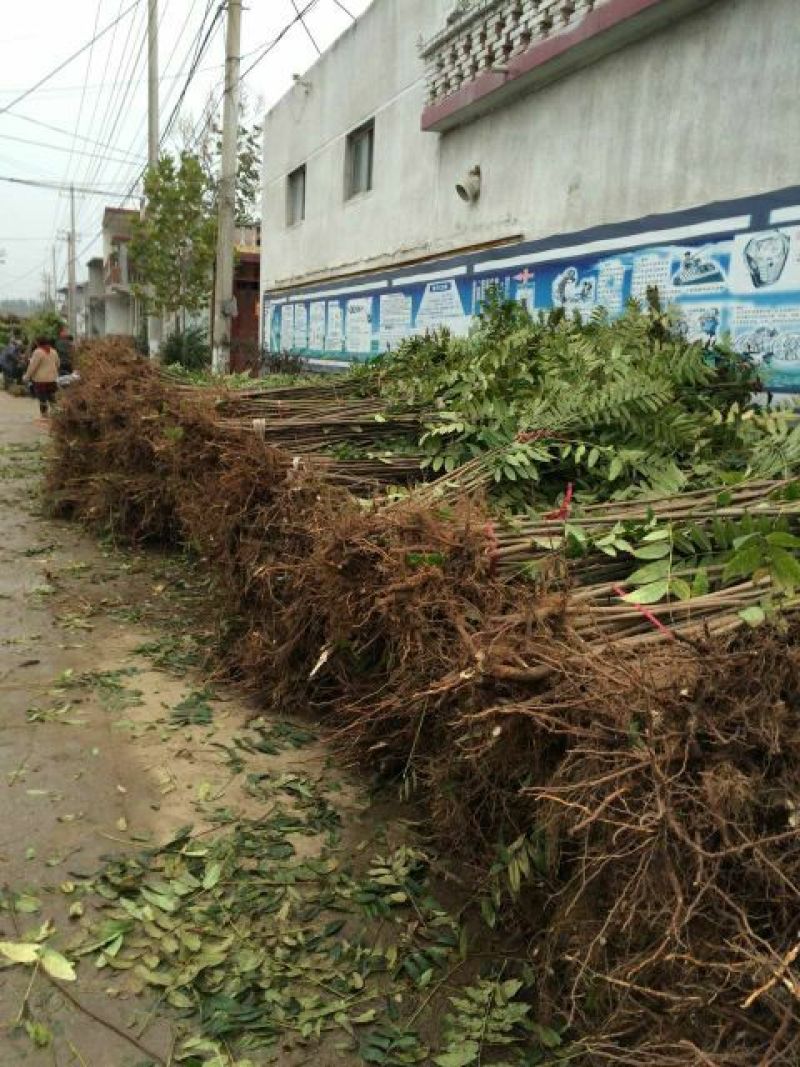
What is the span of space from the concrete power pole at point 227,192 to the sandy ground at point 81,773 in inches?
283

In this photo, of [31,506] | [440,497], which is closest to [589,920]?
[440,497]

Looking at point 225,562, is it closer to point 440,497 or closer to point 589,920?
point 440,497

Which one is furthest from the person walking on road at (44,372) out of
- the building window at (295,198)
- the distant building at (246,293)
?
the distant building at (246,293)

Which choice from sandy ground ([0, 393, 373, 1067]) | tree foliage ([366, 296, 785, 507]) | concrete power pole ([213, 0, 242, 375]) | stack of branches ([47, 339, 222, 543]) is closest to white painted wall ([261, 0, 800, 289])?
tree foliage ([366, 296, 785, 507])

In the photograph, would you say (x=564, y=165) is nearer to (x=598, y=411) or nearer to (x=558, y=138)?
(x=558, y=138)

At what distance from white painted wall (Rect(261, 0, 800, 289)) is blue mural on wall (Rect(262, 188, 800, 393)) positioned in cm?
17

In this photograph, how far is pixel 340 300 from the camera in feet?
34.0

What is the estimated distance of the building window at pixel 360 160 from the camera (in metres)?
10.2

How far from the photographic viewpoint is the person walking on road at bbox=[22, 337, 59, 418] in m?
13.4

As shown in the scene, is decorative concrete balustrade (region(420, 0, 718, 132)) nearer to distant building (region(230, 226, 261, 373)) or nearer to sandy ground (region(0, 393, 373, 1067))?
sandy ground (region(0, 393, 373, 1067))

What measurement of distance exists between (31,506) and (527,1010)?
25.3 feet

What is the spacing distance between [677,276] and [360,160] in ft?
22.7

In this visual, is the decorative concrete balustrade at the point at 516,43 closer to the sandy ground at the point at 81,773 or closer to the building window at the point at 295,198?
the sandy ground at the point at 81,773

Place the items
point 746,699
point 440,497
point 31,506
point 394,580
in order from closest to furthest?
1. point 746,699
2. point 394,580
3. point 440,497
4. point 31,506
